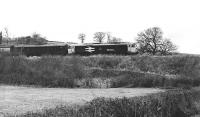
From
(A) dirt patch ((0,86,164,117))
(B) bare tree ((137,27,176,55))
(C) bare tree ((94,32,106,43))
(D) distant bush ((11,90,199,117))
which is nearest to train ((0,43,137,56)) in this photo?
(B) bare tree ((137,27,176,55))

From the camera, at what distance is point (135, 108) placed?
19844 millimetres

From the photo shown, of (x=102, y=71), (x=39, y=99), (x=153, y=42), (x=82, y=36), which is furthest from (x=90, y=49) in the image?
(x=82, y=36)

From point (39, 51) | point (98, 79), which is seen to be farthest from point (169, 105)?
point (39, 51)

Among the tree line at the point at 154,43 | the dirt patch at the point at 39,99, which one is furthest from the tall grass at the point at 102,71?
the tree line at the point at 154,43

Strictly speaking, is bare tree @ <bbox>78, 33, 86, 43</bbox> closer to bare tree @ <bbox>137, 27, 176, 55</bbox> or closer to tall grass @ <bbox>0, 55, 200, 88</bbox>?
bare tree @ <bbox>137, 27, 176, 55</bbox>

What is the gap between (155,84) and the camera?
42.5 metres

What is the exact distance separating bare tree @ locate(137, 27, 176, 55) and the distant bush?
4862 centimetres

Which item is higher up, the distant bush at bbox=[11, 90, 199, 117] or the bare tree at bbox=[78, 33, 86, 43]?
the bare tree at bbox=[78, 33, 86, 43]

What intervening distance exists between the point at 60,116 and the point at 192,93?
1683cm

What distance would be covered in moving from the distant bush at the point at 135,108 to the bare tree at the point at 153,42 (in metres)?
48.6

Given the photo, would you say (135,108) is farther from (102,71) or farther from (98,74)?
(102,71)

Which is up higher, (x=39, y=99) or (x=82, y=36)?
(x=82, y=36)

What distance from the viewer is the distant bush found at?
Answer: 53.7 feet

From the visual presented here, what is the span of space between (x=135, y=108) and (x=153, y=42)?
58930mm
